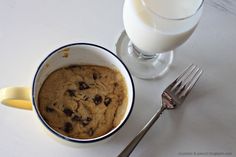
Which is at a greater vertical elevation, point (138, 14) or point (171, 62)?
point (138, 14)

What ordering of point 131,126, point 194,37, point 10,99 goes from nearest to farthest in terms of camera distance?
point 10,99
point 131,126
point 194,37

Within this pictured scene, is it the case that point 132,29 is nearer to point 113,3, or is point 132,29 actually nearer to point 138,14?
point 138,14

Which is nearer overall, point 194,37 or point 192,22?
point 192,22

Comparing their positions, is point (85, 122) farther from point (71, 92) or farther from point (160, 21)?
point (160, 21)

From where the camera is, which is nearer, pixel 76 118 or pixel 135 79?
pixel 76 118

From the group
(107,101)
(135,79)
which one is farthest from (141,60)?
(107,101)

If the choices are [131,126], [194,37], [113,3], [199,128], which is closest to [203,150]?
[199,128]
